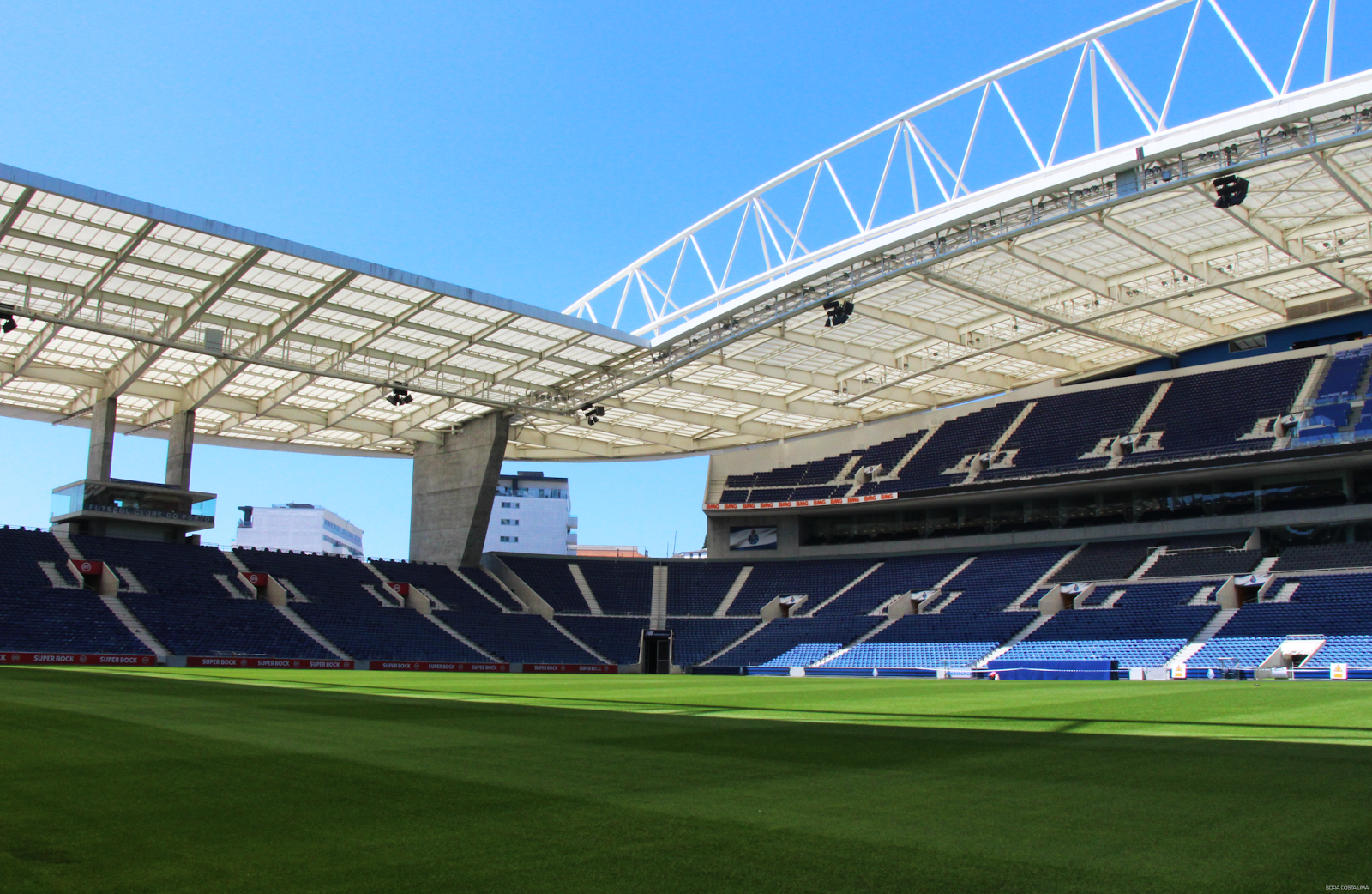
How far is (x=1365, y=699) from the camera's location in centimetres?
1897

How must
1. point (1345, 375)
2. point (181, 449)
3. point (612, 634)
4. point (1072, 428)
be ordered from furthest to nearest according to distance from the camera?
point (612, 634), point (1072, 428), point (181, 449), point (1345, 375)

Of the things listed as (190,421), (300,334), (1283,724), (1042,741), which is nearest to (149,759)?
(1042,741)

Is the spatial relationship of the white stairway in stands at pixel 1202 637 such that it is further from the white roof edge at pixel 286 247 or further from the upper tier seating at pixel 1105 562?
the white roof edge at pixel 286 247

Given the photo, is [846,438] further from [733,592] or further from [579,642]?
[579,642]

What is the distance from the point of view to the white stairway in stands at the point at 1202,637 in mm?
36969

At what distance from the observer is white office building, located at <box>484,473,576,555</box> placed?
124812 mm

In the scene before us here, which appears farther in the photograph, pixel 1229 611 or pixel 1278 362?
pixel 1278 362

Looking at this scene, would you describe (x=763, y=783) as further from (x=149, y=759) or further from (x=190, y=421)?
(x=190, y=421)

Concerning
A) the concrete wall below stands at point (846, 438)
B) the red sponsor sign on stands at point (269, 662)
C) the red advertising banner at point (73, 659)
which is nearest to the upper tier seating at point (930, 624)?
the concrete wall below stands at point (846, 438)

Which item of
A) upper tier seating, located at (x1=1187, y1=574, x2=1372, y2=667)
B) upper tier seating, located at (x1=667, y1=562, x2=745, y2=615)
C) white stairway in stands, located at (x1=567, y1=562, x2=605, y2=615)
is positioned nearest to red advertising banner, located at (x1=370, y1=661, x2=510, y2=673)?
white stairway in stands, located at (x1=567, y1=562, x2=605, y2=615)

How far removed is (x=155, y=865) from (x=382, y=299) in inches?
1401

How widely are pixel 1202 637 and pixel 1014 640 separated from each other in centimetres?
781

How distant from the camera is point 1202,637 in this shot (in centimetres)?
3844

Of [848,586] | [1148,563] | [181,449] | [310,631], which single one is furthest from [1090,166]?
[181,449]
